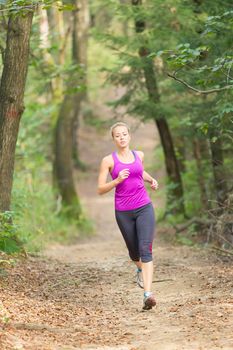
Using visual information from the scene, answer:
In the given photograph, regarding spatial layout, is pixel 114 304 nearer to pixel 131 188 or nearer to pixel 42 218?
pixel 131 188

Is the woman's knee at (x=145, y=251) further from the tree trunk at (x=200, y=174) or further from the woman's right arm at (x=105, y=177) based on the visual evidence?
the tree trunk at (x=200, y=174)

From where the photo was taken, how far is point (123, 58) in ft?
48.8

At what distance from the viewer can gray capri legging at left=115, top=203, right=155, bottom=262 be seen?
737cm

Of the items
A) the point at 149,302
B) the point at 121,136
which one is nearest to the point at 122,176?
the point at 121,136

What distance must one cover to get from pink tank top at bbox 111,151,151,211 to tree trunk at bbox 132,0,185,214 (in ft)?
24.4

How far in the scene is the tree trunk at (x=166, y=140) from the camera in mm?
15212

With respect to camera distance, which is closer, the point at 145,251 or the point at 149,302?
the point at 149,302

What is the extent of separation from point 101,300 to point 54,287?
932 mm

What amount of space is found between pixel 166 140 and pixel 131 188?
9538mm

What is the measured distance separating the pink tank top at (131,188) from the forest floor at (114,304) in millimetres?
1235

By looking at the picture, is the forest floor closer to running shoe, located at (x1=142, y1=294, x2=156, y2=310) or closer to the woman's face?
running shoe, located at (x1=142, y1=294, x2=156, y2=310)

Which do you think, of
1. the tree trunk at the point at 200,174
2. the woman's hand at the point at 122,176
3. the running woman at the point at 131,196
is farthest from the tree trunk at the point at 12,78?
the tree trunk at the point at 200,174

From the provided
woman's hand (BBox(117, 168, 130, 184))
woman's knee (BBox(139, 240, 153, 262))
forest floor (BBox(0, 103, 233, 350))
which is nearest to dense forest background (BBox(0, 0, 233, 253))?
forest floor (BBox(0, 103, 233, 350))

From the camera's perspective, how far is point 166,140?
55.2 feet
